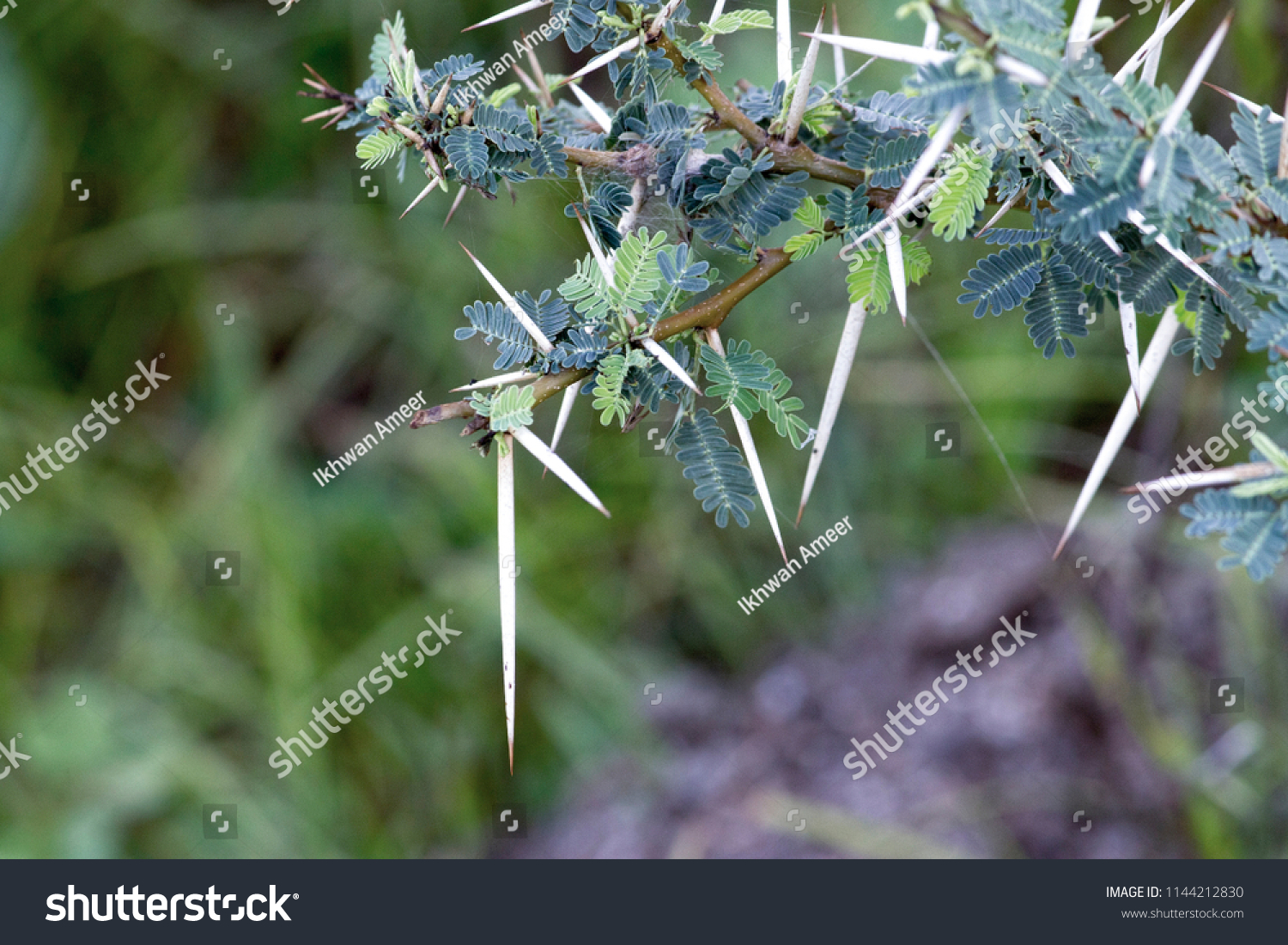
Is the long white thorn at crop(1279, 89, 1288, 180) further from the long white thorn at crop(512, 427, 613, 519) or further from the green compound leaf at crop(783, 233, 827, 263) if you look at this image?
the long white thorn at crop(512, 427, 613, 519)

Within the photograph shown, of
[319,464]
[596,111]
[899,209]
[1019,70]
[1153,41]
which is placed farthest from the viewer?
[319,464]

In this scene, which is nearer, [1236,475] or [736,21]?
[1236,475]

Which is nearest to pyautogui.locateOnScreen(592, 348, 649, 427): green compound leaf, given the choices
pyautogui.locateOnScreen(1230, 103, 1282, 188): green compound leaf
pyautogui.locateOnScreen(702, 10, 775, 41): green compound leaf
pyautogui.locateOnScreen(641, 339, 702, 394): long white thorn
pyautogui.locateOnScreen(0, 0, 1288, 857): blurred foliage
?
pyautogui.locateOnScreen(641, 339, 702, 394): long white thorn

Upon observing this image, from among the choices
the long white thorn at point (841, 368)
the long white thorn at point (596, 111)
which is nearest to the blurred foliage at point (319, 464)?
the long white thorn at point (596, 111)

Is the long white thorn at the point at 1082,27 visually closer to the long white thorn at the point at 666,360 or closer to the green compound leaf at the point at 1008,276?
the green compound leaf at the point at 1008,276

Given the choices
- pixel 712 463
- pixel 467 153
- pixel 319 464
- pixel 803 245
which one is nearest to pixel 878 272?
pixel 803 245

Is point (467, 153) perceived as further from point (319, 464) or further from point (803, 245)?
point (319, 464)

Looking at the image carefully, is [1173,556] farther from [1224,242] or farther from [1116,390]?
[1224,242]
